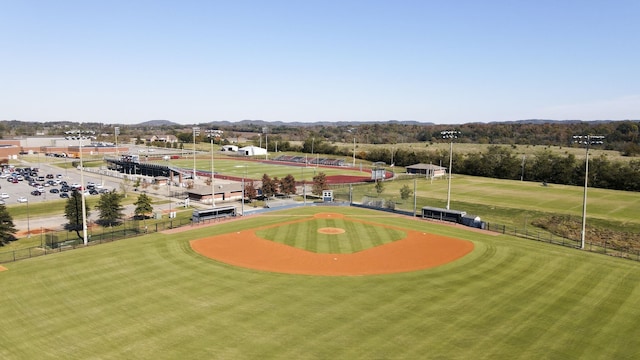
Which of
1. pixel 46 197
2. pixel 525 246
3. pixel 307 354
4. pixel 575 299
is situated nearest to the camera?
pixel 307 354

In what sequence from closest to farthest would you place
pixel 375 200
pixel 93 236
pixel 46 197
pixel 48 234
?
1. pixel 93 236
2. pixel 48 234
3. pixel 375 200
4. pixel 46 197

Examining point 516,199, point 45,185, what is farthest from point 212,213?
point 45,185

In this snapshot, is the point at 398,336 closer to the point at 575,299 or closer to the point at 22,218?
the point at 575,299

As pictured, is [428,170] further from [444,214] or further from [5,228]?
[5,228]

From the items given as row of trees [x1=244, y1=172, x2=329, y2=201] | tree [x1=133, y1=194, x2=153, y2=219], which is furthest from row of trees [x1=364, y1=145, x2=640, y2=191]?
tree [x1=133, y1=194, x2=153, y2=219]

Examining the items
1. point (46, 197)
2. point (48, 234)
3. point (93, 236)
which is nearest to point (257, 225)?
point (93, 236)

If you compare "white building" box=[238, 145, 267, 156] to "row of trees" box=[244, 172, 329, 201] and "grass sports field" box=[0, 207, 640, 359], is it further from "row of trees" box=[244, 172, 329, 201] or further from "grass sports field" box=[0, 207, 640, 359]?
"grass sports field" box=[0, 207, 640, 359]

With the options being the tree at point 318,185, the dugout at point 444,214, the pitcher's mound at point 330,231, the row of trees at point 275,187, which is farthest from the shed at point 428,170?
the pitcher's mound at point 330,231
